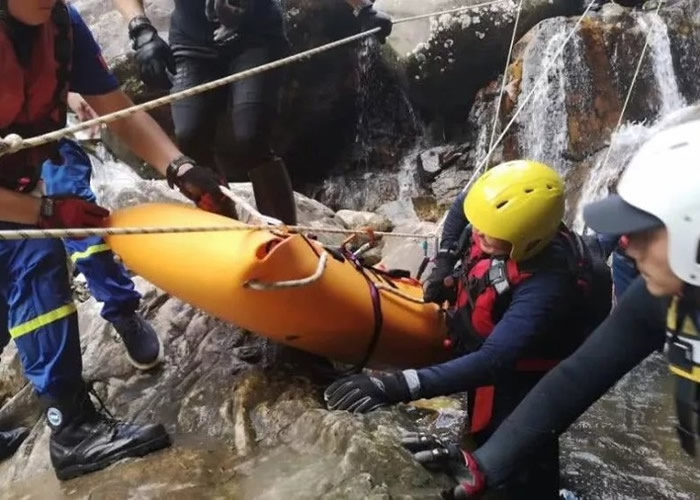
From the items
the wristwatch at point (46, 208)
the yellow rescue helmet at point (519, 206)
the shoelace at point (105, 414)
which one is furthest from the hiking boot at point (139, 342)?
the yellow rescue helmet at point (519, 206)

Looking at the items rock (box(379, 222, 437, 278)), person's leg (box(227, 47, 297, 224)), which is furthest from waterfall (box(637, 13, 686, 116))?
person's leg (box(227, 47, 297, 224))

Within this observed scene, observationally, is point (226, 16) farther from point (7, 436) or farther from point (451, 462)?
point (451, 462)

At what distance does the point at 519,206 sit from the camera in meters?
2.52

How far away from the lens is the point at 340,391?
217cm

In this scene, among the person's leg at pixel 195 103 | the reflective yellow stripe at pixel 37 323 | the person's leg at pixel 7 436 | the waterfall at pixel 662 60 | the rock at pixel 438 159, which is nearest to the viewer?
the reflective yellow stripe at pixel 37 323

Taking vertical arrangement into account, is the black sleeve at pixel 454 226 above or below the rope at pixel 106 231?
below

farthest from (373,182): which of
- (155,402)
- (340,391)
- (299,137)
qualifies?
(340,391)

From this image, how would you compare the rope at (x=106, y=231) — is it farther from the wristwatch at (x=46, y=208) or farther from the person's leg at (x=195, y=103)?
the person's leg at (x=195, y=103)

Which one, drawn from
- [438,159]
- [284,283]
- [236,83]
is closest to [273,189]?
[236,83]

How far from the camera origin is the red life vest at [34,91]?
2336 mm

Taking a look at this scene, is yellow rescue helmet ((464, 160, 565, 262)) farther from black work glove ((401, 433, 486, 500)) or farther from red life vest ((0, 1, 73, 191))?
red life vest ((0, 1, 73, 191))

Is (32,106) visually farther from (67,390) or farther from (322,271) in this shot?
(322,271)

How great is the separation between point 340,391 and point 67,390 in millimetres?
1003

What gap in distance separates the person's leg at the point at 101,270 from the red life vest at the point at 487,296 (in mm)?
1312
